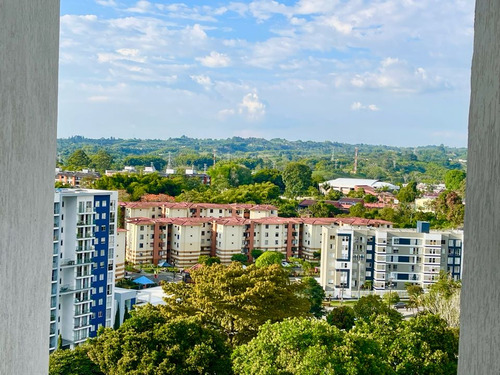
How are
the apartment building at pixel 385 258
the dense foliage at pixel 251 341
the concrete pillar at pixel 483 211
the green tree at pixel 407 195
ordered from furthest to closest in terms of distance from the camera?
1. the green tree at pixel 407 195
2. the apartment building at pixel 385 258
3. the dense foliage at pixel 251 341
4. the concrete pillar at pixel 483 211

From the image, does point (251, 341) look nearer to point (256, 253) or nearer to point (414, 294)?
point (414, 294)

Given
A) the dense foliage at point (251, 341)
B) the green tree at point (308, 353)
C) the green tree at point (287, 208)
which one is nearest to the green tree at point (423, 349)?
the dense foliage at point (251, 341)

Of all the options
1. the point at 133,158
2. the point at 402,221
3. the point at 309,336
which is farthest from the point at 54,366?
the point at 133,158

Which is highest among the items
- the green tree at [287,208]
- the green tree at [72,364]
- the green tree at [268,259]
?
the green tree at [287,208]

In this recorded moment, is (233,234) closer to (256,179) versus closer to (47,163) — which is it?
(256,179)

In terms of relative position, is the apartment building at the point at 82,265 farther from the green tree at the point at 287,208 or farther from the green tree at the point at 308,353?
→ the green tree at the point at 287,208

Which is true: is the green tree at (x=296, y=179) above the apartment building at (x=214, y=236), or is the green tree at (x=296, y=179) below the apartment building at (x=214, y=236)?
above

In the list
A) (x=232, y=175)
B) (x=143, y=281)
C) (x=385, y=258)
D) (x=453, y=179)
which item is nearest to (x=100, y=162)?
(x=232, y=175)
